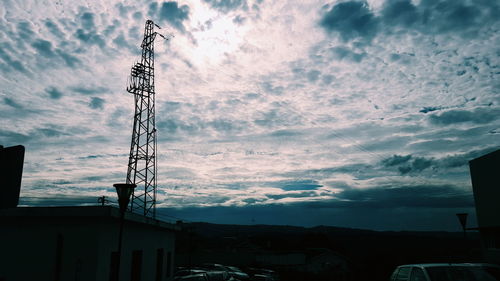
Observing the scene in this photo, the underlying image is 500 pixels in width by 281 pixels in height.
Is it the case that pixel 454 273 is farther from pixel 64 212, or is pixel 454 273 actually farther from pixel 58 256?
pixel 58 256

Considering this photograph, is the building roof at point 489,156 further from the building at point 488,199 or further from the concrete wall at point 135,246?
the concrete wall at point 135,246

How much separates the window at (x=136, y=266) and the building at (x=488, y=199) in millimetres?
20793

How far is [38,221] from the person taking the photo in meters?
11.9

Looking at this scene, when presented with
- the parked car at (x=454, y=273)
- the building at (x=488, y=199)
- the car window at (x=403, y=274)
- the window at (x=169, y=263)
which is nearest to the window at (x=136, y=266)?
the window at (x=169, y=263)

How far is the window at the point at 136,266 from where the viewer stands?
49.0 feet

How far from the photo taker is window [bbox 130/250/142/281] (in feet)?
49.0

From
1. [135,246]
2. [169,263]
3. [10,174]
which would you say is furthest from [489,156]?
[10,174]

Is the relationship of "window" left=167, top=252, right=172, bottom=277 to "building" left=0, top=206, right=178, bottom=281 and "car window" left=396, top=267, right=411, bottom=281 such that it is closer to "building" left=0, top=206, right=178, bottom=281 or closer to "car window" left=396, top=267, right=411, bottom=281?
"building" left=0, top=206, right=178, bottom=281

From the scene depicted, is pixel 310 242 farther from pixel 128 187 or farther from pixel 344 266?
pixel 128 187

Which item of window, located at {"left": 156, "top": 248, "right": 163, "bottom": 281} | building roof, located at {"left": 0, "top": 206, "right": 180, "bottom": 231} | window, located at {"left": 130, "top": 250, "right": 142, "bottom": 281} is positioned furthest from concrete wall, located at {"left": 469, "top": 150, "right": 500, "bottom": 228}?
building roof, located at {"left": 0, "top": 206, "right": 180, "bottom": 231}

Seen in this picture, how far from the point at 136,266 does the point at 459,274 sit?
1178 cm

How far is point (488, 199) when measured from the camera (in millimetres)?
23219

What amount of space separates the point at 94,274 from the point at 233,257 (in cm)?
4348

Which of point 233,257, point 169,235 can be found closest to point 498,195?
point 169,235
